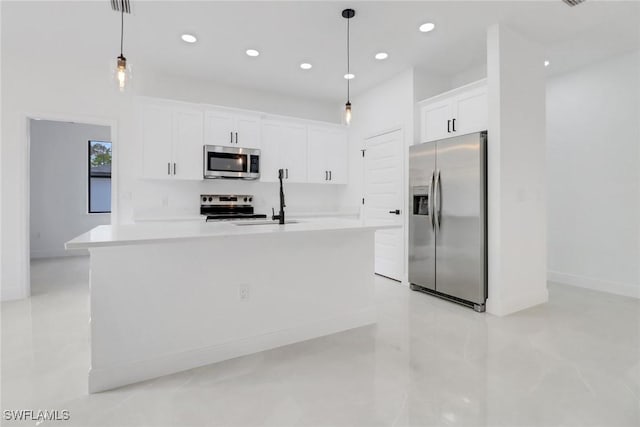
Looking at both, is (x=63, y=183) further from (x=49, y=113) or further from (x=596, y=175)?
(x=596, y=175)

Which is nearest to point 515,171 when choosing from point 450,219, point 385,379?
point 450,219

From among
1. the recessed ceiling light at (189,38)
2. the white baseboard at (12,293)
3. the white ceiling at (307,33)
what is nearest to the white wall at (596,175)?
the white ceiling at (307,33)

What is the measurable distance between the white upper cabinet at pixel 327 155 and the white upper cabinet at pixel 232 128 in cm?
93

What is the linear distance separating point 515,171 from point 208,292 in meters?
3.08

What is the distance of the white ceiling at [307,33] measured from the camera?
9.28 ft

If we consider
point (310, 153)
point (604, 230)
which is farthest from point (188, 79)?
point (604, 230)

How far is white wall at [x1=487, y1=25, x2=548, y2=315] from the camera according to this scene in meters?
3.17

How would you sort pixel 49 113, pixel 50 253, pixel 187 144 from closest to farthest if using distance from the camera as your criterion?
pixel 49 113
pixel 187 144
pixel 50 253

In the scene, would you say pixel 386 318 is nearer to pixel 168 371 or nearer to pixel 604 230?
pixel 168 371

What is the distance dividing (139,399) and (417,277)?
3.09 metres

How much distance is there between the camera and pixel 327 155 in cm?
532

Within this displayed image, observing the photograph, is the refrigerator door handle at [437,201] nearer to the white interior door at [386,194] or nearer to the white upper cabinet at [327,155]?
the white interior door at [386,194]

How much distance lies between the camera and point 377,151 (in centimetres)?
477

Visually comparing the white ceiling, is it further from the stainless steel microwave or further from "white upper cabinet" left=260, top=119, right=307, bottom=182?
the stainless steel microwave
